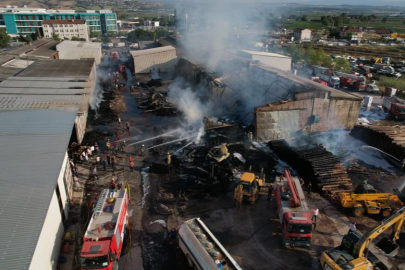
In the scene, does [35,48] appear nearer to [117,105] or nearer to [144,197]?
[117,105]

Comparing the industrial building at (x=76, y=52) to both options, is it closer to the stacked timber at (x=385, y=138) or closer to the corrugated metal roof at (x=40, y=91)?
the corrugated metal roof at (x=40, y=91)

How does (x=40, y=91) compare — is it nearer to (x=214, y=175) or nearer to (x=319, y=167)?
(x=214, y=175)

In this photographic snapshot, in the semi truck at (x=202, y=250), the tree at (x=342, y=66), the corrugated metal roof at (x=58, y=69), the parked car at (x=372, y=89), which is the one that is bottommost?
the parked car at (x=372, y=89)

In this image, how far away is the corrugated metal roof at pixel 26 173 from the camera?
317 inches

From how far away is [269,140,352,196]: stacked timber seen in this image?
1501cm

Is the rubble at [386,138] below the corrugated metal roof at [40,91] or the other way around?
below

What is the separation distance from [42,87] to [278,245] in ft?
73.7

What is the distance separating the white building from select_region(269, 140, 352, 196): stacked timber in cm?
6660

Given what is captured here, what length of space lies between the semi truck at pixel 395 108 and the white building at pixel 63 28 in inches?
2600

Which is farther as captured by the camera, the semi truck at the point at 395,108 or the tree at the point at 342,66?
the tree at the point at 342,66

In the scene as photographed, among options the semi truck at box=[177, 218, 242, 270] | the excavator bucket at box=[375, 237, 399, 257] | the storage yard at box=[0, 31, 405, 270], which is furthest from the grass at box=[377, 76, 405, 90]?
the semi truck at box=[177, 218, 242, 270]

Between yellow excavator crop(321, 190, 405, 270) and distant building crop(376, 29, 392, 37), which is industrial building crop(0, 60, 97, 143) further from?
distant building crop(376, 29, 392, 37)

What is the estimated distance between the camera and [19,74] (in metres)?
29.3

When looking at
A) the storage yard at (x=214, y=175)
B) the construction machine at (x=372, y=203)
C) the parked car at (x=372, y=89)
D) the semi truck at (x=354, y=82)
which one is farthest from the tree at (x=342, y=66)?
the construction machine at (x=372, y=203)
